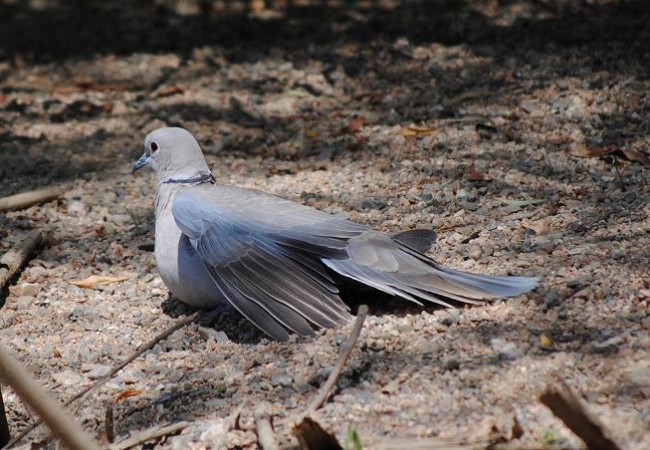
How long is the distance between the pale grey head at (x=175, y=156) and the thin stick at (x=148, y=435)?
1.66 metres

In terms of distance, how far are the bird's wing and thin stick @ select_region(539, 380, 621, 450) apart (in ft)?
4.37

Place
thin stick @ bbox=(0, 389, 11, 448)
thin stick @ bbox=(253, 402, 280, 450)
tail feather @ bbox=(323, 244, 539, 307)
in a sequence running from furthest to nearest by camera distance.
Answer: tail feather @ bbox=(323, 244, 539, 307) → thin stick @ bbox=(0, 389, 11, 448) → thin stick @ bbox=(253, 402, 280, 450)

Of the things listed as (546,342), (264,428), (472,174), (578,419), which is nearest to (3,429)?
(264,428)

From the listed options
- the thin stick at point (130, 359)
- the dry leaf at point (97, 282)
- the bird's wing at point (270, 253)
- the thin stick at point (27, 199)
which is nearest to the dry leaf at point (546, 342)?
the bird's wing at point (270, 253)

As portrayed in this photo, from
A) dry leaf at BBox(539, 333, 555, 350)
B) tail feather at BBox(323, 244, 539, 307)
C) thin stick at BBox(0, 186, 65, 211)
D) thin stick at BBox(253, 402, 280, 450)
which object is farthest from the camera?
thin stick at BBox(0, 186, 65, 211)

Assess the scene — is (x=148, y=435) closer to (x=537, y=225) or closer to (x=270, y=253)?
(x=270, y=253)

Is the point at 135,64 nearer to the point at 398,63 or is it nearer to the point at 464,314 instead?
the point at 398,63

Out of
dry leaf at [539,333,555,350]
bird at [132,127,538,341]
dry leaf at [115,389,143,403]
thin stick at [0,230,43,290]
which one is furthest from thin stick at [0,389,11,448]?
dry leaf at [539,333,555,350]

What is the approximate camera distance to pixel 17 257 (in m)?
5.40

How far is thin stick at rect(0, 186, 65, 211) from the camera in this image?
6.07 m

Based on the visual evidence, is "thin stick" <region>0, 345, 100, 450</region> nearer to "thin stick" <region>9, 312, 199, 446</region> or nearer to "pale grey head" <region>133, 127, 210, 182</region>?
"thin stick" <region>9, 312, 199, 446</region>

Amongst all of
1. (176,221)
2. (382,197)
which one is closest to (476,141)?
(382,197)

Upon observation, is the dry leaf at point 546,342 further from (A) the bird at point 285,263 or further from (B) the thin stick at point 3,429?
(B) the thin stick at point 3,429

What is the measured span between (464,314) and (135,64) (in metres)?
5.06
